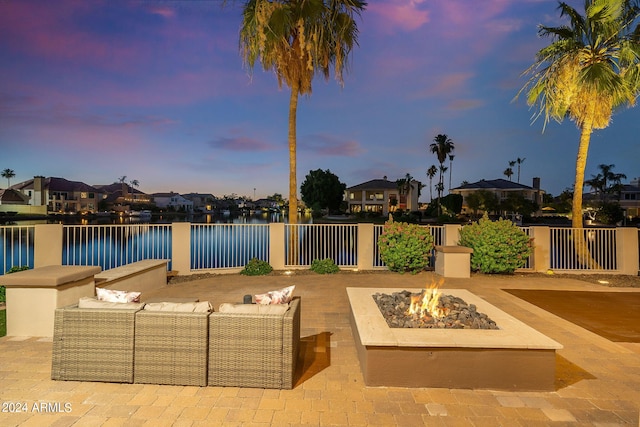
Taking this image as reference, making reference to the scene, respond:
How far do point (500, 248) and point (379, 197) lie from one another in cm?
5237

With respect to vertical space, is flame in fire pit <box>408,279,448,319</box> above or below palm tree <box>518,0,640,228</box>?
below

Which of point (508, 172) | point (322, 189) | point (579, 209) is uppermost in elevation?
point (508, 172)

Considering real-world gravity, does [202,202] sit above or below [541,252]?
above

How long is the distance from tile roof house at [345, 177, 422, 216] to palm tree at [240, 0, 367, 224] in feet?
163

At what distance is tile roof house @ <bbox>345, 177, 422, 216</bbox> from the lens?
59.4m

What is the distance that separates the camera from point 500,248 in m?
8.53

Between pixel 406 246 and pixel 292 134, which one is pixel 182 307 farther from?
pixel 292 134

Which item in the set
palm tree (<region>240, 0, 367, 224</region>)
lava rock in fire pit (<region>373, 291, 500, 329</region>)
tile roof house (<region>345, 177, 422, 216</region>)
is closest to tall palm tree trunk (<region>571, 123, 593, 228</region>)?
palm tree (<region>240, 0, 367, 224</region>)

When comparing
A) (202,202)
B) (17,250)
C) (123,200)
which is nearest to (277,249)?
(17,250)

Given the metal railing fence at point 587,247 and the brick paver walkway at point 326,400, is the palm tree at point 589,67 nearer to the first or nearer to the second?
the metal railing fence at point 587,247

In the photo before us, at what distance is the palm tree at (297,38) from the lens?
363 inches

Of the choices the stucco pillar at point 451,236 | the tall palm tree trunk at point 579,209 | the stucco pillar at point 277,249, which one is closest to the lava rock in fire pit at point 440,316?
the stucco pillar at point 277,249

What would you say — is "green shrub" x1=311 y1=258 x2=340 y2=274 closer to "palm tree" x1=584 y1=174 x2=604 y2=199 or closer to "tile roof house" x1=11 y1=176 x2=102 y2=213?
"palm tree" x1=584 y1=174 x2=604 y2=199

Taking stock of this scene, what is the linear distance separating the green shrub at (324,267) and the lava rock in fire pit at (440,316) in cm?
455
